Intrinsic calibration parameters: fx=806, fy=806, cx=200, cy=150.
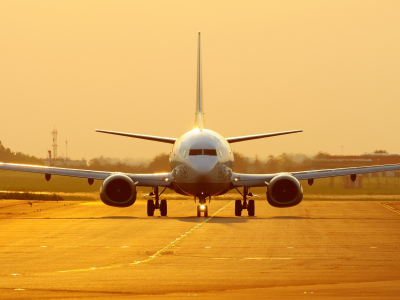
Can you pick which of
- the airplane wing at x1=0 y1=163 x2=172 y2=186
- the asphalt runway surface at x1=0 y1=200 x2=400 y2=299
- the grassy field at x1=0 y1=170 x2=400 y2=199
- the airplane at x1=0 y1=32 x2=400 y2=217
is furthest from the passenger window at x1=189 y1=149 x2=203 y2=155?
the grassy field at x1=0 y1=170 x2=400 y2=199

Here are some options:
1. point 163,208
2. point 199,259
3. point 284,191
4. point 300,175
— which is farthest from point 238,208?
point 199,259

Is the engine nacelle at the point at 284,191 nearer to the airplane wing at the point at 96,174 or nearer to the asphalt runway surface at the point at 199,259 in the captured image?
the asphalt runway surface at the point at 199,259

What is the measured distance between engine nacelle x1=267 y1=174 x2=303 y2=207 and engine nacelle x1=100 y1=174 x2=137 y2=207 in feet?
21.1

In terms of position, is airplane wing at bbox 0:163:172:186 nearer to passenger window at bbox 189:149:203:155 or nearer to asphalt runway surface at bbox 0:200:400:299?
passenger window at bbox 189:149:203:155

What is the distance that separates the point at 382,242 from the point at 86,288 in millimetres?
11734

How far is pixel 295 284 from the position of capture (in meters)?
14.5

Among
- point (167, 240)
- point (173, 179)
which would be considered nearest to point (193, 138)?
point (173, 179)

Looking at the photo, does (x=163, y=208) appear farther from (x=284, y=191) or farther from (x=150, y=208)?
(x=284, y=191)

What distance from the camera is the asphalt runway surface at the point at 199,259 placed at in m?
13.8

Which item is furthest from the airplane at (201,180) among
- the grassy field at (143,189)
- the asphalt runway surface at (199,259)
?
the grassy field at (143,189)

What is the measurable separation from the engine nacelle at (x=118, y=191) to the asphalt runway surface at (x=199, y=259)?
4.34 meters

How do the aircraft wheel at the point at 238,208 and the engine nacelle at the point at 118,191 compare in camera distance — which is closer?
the engine nacelle at the point at 118,191

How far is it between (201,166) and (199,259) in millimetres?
17657

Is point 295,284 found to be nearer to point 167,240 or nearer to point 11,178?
point 167,240
